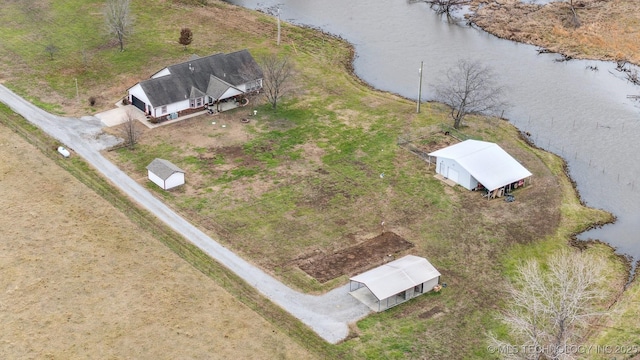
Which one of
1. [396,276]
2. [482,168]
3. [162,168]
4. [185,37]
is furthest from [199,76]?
[396,276]

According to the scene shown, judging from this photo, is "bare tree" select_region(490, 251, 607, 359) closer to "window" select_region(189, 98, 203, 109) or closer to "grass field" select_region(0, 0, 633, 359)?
"grass field" select_region(0, 0, 633, 359)

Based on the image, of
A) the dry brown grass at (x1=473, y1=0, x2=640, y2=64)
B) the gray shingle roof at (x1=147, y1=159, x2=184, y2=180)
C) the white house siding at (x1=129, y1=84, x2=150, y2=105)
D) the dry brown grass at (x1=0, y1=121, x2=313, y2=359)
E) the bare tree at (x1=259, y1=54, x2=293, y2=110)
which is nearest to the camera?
the dry brown grass at (x1=0, y1=121, x2=313, y2=359)

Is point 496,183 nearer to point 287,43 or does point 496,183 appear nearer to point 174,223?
point 174,223

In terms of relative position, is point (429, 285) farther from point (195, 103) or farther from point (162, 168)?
point (195, 103)

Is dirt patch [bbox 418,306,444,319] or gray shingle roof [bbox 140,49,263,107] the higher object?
gray shingle roof [bbox 140,49,263,107]

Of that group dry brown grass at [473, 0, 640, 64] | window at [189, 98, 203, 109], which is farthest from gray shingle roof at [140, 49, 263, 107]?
dry brown grass at [473, 0, 640, 64]

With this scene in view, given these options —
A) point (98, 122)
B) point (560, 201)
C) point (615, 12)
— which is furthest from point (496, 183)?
point (615, 12)

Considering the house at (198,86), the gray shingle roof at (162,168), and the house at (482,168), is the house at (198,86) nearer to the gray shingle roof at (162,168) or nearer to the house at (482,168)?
the gray shingle roof at (162,168)
